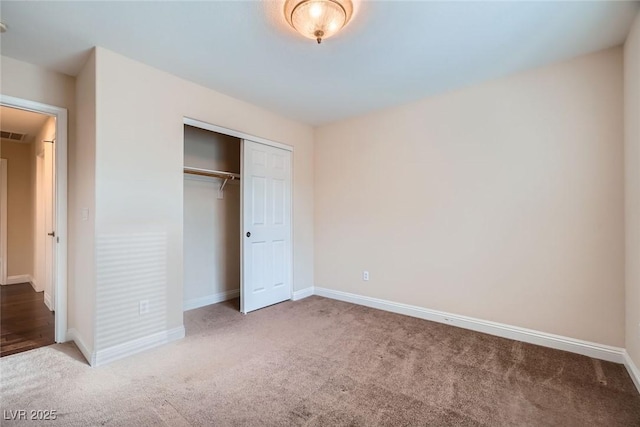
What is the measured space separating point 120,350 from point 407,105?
378 cm

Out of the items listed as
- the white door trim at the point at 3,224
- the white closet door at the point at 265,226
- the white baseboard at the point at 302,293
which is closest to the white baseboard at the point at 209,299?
the white closet door at the point at 265,226

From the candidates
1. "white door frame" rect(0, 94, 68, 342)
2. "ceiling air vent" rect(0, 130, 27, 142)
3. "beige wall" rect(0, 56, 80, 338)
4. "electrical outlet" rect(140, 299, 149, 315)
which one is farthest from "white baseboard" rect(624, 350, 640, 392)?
"ceiling air vent" rect(0, 130, 27, 142)

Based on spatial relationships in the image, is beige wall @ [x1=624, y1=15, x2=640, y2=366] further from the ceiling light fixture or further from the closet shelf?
the closet shelf

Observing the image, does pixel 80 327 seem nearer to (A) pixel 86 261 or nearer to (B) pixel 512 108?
(A) pixel 86 261

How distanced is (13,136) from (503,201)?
683 centimetres

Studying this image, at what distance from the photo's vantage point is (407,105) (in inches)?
134

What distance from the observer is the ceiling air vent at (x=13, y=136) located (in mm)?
4230

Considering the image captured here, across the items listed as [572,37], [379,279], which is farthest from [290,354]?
[572,37]

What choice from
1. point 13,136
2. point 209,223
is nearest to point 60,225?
point 209,223

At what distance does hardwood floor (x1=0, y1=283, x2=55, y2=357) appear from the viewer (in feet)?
8.48

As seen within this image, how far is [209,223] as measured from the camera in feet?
12.8

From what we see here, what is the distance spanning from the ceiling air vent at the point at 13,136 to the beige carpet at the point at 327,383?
12.1ft

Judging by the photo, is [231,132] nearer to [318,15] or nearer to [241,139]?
[241,139]

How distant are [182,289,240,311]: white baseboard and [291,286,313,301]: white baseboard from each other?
91cm
